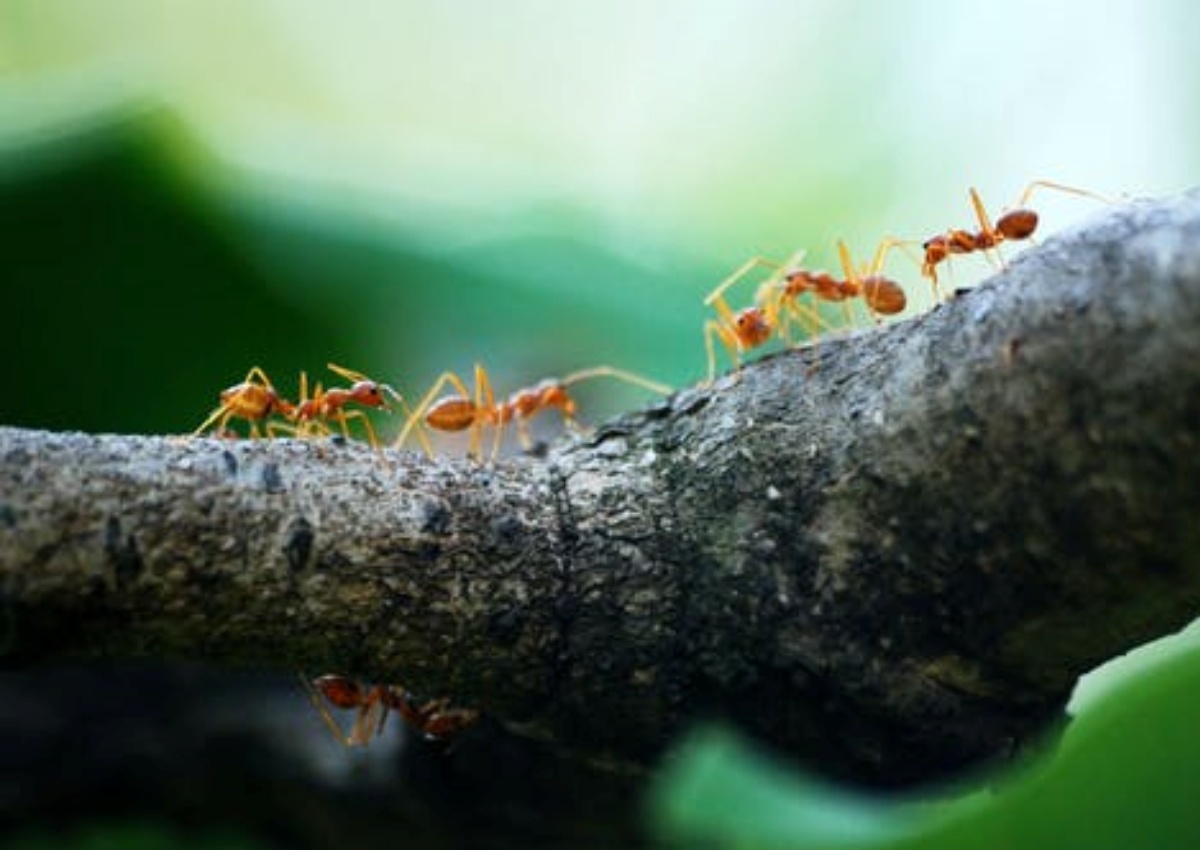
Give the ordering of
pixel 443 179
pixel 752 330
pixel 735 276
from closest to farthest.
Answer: pixel 735 276
pixel 752 330
pixel 443 179

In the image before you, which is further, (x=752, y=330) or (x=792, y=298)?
(x=792, y=298)

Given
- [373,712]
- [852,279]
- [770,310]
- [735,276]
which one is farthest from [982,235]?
[373,712]

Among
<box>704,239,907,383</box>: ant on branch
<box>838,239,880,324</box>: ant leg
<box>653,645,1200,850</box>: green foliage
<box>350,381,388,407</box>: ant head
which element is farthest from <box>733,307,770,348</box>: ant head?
<box>653,645,1200,850</box>: green foliage

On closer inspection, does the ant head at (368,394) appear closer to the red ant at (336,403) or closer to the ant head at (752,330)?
the red ant at (336,403)

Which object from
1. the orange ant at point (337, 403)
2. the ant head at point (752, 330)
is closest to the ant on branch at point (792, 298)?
the ant head at point (752, 330)

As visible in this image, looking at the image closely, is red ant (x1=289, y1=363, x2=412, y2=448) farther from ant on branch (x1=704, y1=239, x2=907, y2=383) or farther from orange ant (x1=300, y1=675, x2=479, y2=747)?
ant on branch (x1=704, y1=239, x2=907, y2=383)

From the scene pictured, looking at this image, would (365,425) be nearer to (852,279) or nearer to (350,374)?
(350,374)

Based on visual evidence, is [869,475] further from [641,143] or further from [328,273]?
[641,143]
